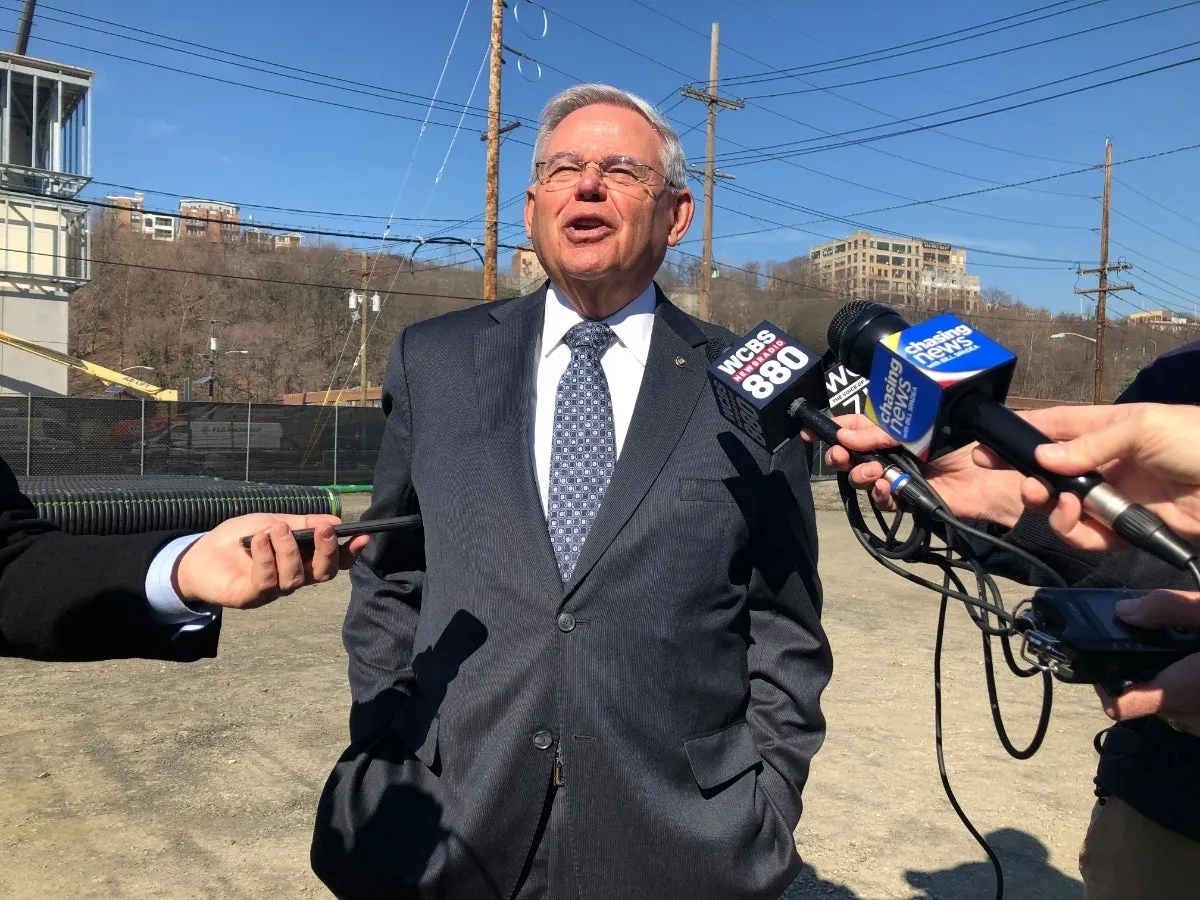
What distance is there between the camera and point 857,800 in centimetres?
428

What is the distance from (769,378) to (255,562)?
1.00 meters

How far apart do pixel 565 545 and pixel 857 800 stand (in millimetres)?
2937

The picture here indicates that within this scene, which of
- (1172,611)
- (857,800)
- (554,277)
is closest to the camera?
(1172,611)

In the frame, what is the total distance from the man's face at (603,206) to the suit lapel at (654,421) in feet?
0.64

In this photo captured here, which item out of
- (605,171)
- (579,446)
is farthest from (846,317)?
(605,171)

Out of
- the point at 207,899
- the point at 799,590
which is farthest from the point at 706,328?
the point at 207,899

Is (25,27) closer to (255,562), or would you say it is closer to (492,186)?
(492,186)

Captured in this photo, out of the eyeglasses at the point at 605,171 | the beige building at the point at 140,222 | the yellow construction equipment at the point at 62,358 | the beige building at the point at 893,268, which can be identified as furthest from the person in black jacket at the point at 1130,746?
the beige building at the point at 140,222

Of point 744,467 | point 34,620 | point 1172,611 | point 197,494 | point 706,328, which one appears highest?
point 706,328

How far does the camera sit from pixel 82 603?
1.71 meters

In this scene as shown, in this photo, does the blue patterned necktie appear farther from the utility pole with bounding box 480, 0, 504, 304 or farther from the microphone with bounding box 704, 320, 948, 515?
the utility pole with bounding box 480, 0, 504, 304

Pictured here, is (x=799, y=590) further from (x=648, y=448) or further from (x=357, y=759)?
(x=357, y=759)

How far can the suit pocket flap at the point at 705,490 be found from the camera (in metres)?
2.06

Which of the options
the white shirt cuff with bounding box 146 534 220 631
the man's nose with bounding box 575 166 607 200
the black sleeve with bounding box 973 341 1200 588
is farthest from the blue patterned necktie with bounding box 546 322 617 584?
the black sleeve with bounding box 973 341 1200 588
